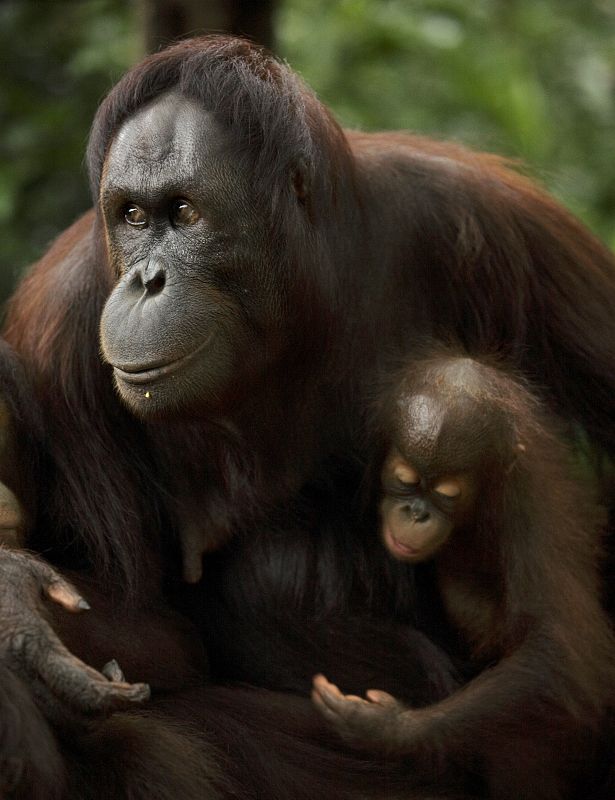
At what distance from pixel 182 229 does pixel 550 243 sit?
134 centimetres

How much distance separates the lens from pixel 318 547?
4070mm

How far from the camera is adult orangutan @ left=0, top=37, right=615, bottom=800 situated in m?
3.51

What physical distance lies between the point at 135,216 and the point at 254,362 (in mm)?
517

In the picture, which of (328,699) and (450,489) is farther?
(450,489)

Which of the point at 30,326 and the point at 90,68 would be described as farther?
the point at 90,68

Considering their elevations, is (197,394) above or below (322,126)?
below

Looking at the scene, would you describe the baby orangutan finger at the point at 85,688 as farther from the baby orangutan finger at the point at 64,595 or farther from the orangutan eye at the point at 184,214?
the orangutan eye at the point at 184,214

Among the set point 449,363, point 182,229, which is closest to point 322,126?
point 182,229

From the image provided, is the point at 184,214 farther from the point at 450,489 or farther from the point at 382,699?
the point at 382,699

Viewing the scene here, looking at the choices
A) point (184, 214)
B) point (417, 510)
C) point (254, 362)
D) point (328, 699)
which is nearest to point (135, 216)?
point (184, 214)

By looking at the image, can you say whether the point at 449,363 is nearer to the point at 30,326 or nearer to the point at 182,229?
the point at 182,229

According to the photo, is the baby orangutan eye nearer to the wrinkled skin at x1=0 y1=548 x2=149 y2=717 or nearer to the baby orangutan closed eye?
the baby orangutan closed eye

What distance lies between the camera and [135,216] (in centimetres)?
359

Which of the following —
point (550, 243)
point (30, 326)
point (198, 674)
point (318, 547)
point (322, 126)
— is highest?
point (322, 126)
